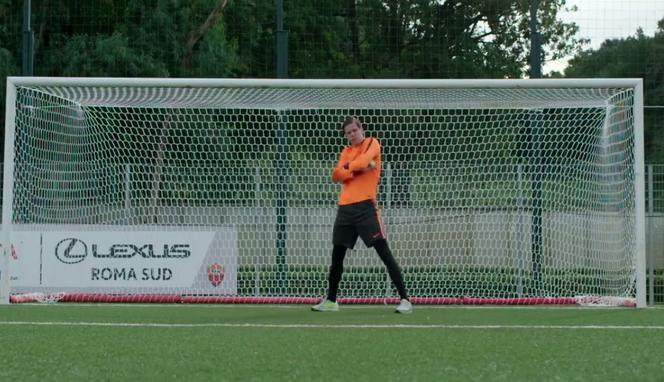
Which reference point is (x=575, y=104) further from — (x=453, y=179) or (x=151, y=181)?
(x=151, y=181)

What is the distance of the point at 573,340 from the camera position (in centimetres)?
619

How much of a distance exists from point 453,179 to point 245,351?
6234mm

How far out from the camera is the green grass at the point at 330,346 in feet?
15.7

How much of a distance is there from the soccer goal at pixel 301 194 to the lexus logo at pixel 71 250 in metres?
0.02

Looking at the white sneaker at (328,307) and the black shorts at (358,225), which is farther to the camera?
the white sneaker at (328,307)

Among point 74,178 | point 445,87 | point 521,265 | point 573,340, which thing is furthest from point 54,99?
point 573,340

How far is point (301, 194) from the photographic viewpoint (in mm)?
11352

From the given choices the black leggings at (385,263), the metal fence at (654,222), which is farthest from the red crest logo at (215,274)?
the metal fence at (654,222)

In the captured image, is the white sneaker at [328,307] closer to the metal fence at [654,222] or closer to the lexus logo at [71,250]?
the lexus logo at [71,250]

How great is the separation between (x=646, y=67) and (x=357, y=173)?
6.83 m

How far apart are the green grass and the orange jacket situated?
1.05 meters

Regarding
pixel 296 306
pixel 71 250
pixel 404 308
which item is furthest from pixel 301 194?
pixel 404 308

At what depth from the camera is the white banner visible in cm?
1070

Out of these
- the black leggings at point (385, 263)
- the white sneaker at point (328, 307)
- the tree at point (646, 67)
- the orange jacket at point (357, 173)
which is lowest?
the white sneaker at point (328, 307)
